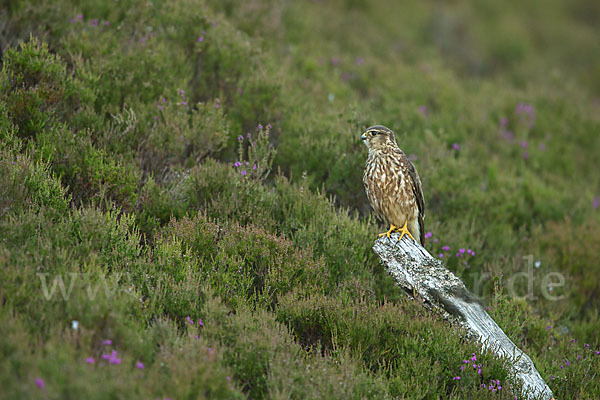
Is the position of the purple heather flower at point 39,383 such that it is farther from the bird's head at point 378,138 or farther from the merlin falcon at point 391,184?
the bird's head at point 378,138

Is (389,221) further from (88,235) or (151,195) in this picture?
(88,235)

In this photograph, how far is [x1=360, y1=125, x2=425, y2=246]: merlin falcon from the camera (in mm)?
5270

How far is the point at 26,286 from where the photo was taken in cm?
359

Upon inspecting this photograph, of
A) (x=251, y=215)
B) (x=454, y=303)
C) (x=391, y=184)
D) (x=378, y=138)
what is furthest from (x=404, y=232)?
(x=251, y=215)

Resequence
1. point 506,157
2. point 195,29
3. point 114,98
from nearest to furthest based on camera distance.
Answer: point 114,98 → point 195,29 → point 506,157

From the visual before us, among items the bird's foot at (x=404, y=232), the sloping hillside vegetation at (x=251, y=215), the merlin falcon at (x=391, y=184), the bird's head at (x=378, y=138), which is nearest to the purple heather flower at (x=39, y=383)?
the sloping hillside vegetation at (x=251, y=215)

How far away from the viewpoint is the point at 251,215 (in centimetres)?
531

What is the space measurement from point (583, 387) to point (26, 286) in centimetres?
450

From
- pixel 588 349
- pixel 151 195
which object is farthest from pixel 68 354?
pixel 588 349

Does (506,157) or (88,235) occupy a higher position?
(506,157)

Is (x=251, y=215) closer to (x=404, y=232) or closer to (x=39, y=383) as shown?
(x=404, y=232)

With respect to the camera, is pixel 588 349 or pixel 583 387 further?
pixel 588 349

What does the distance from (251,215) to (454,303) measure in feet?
6.63

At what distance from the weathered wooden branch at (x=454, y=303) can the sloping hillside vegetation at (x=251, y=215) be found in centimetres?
14
